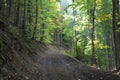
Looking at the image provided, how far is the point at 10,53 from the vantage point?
8836mm

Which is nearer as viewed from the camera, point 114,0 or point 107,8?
point 114,0

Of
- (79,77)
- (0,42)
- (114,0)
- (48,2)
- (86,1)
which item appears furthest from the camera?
(48,2)

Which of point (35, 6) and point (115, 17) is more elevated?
point (35, 6)

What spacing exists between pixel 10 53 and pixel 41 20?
15.5 meters

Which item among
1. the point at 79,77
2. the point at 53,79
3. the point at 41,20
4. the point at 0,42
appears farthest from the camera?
the point at 41,20

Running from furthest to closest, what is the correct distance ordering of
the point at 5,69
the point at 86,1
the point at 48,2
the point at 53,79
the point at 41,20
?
the point at 48,2 → the point at 41,20 → the point at 86,1 → the point at 53,79 → the point at 5,69

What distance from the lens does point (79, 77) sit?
9.53m

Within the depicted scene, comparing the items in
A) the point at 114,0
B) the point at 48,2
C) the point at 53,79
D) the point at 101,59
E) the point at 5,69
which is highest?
the point at 48,2

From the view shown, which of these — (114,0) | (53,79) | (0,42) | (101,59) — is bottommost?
(101,59)

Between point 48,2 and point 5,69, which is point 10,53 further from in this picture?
point 48,2

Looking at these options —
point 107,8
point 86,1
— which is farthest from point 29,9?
point 107,8

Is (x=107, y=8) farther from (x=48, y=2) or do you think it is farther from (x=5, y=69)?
(x=5, y=69)

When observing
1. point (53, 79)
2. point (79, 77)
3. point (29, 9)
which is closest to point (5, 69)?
point (53, 79)

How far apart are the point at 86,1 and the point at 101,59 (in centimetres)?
1011
